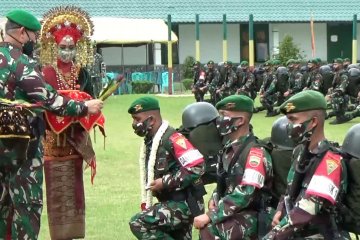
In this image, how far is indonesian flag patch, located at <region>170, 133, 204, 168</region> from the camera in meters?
6.27

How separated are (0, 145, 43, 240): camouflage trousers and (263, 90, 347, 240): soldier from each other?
176 centimetres

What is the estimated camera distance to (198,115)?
7.05 meters

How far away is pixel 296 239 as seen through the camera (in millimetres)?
5195

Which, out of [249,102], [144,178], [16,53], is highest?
[16,53]

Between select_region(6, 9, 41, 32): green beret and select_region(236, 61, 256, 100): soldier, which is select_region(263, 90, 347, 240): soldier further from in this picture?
select_region(236, 61, 256, 100): soldier

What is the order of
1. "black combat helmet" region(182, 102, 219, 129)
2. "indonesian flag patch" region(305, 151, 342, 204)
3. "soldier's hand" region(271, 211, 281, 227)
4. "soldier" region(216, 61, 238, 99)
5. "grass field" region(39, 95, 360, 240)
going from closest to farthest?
1. "indonesian flag patch" region(305, 151, 342, 204)
2. "soldier's hand" region(271, 211, 281, 227)
3. "black combat helmet" region(182, 102, 219, 129)
4. "grass field" region(39, 95, 360, 240)
5. "soldier" region(216, 61, 238, 99)

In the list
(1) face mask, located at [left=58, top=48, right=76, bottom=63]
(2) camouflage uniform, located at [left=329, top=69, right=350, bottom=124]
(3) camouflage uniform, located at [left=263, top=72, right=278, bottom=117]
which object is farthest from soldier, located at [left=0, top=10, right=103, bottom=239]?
(3) camouflage uniform, located at [left=263, top=72, right=278, bottom=117]

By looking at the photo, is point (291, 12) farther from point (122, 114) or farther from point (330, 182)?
point (330, 182)

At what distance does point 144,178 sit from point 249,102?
1335 mm

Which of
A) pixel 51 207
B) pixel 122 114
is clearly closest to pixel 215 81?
pixel 122 114

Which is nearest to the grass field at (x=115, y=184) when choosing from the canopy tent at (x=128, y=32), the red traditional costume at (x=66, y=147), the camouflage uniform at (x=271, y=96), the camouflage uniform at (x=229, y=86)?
the red traditional costume at (x=66, y=147)

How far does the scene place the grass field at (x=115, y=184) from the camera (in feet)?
27.6

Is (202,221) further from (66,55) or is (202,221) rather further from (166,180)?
(66,55)

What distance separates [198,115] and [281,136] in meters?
1.03
